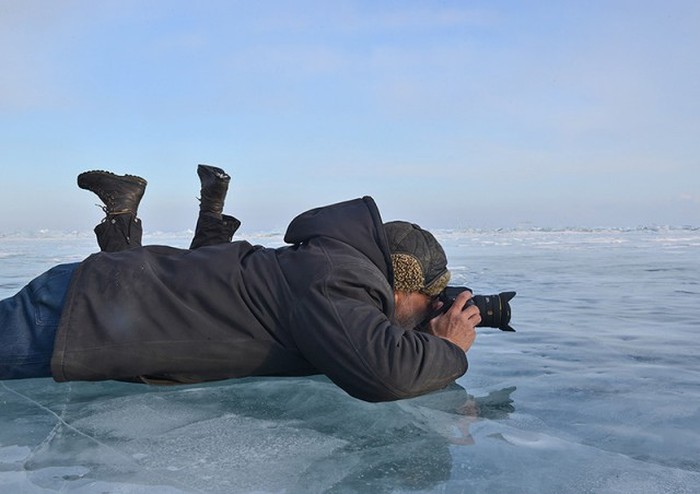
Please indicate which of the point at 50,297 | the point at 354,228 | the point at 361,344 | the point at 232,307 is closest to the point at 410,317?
the point at 354,228

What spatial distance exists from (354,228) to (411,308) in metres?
0.51

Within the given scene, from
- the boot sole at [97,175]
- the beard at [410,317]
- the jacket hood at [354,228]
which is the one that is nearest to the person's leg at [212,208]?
the boot sole at [97,175]

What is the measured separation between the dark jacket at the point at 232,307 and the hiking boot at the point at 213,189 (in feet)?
4.87

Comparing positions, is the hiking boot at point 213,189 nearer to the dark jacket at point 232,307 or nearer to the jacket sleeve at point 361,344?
the dark jacket at point 232,307

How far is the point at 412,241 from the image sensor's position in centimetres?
256

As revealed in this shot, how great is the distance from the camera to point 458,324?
2531 millimetres

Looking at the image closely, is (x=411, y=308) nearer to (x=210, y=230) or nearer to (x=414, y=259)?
(x=414, y=259)

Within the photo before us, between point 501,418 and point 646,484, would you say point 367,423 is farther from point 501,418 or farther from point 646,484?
point 646,484

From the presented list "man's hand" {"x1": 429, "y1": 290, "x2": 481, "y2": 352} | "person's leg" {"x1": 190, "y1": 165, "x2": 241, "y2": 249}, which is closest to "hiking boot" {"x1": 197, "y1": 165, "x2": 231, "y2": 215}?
"person's leg" {"x1": 190, "y1": 165, "x2": 241, "y2": 249}

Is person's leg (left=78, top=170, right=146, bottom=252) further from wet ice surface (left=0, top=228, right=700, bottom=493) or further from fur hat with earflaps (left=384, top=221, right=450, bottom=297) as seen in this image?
fur hat with earflaps (left=384, top=221, right=450, bottom=297)

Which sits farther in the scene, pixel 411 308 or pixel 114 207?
pixel 114 207

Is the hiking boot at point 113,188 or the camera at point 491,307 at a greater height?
the hiking boot at point 113,188

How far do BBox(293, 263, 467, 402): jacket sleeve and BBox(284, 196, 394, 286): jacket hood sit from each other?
0.14m

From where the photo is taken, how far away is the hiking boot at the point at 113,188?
147 inches
